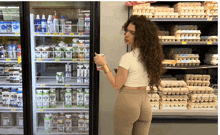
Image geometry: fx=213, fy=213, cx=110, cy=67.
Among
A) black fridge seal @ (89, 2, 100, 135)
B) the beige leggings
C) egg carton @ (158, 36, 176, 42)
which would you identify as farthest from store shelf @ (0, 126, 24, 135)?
egg carton @ (158, 36, 176, 42)

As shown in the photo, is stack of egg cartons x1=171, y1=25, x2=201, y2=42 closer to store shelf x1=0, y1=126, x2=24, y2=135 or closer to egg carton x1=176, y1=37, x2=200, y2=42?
egg carton x1=176, y1=37, x2=200, y2=42

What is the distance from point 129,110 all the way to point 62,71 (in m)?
1.55

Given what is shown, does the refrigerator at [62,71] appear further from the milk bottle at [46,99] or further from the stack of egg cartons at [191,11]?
the stack of egg cartons at [191,11]

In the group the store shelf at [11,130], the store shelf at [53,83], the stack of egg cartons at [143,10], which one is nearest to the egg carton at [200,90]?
the stack of egg cartons at [143,10]

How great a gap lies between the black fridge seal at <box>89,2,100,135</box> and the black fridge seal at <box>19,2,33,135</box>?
0.75m

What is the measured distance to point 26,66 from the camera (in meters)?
2.56

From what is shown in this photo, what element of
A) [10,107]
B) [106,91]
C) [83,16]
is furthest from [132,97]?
[10,107]

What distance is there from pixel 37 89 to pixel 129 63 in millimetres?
1797

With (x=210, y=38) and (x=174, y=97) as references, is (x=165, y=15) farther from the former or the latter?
(x=174, y=97)


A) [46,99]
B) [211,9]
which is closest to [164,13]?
[211,9]

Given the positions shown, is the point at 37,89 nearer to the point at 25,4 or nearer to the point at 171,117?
the point at 25,4

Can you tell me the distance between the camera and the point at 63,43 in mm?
2930

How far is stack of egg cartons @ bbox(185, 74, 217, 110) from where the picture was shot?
9.12 feet

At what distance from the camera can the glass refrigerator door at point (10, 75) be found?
2.83 metres
